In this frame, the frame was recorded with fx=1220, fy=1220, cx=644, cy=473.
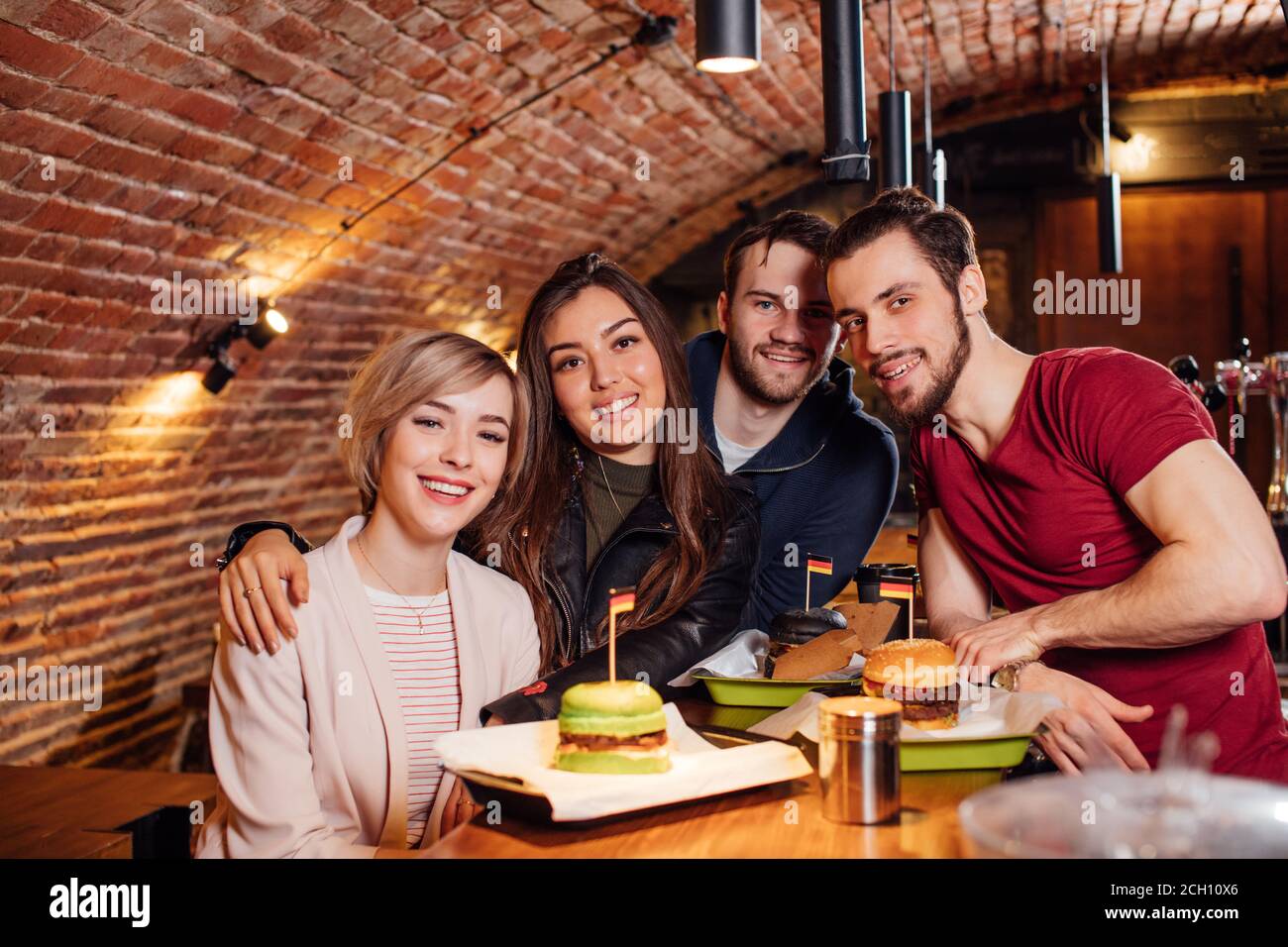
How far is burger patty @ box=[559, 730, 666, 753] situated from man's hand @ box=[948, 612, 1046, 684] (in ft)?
2.05

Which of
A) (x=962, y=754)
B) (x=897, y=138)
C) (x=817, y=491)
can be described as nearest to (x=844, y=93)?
(x=817, y=491)

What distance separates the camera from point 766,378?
2.86m

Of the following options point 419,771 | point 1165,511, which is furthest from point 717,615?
point 1165,511

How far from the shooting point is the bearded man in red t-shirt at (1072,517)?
1.87 meters

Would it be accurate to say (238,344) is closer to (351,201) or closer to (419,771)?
(351,201)

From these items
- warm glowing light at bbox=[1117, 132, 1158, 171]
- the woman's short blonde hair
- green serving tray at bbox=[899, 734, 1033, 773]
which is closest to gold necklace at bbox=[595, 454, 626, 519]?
the woman's short blonde hair

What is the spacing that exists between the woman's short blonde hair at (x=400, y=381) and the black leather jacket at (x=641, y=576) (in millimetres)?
434

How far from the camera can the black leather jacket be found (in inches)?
85.4

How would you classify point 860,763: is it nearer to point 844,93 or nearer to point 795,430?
point 795,430

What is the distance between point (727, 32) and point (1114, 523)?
43.7 inches

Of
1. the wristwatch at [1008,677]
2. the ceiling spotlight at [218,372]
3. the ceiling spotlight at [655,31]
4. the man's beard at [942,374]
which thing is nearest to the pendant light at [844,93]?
the man's beard at [942,374]

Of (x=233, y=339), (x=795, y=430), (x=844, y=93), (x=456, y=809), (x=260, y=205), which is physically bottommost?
(x=456, y=809)

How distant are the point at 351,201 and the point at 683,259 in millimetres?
3915
